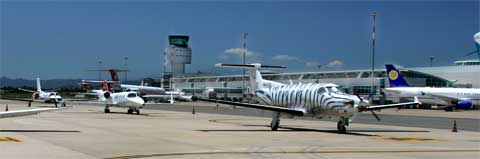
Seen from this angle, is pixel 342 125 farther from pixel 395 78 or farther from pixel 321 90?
pixel 395 78

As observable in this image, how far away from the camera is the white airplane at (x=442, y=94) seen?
3282 inches

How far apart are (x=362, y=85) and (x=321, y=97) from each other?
83300 millimetres

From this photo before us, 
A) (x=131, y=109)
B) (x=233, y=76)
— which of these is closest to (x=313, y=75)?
(x=233, y=76)

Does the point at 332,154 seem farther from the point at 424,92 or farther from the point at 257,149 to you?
the point at 424,92

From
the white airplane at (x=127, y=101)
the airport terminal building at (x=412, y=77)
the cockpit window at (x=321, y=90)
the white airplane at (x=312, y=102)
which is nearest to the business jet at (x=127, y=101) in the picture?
the white airplane at (x=127, y=101)

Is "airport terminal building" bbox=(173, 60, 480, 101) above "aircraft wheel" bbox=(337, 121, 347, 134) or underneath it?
above

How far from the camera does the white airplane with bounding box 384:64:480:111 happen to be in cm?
8338

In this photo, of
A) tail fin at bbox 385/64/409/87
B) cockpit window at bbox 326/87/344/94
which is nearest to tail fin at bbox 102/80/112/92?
cockpit window at bbox 326/87/344/94

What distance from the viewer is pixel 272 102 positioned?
32.3m

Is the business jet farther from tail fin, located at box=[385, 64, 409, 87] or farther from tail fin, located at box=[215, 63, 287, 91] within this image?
tail fin, located at box=[385, 64, 409, 87]

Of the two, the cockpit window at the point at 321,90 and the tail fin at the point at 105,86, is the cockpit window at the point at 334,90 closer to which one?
the cockpit window at the point at 321,90

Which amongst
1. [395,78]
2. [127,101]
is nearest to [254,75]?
[127,101]

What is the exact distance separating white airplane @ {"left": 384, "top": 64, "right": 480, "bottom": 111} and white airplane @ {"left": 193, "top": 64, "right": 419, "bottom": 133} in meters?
56.5

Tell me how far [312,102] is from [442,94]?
60.2m
